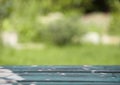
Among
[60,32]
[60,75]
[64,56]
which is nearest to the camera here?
[60,75]

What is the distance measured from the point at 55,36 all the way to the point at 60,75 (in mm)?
6495

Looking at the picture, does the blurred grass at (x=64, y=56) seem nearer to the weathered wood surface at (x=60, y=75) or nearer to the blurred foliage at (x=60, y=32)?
the blurred foliage at (x=60, y=32)

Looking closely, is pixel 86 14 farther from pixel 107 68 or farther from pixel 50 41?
pixel 107 68

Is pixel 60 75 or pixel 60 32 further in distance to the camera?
pixel 60 32

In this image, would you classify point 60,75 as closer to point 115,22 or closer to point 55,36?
point 115,22

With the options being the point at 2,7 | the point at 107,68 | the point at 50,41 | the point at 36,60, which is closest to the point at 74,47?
the point at 50,41

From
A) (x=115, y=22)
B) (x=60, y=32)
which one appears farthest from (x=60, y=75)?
(x=60, y=32)

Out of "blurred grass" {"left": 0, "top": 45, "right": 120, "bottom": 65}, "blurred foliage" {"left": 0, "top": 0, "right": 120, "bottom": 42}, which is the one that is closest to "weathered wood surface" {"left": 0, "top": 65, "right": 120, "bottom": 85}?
"blurred foliage" {"left": 0, "top": 0, "right": 120, "bottom": 42}

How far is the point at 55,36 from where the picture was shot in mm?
8438

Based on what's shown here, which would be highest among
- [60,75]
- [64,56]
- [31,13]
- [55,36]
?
[31,13]

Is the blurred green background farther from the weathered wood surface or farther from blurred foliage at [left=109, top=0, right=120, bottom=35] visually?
the weathered wood surface

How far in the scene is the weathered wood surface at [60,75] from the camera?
6.06 ft

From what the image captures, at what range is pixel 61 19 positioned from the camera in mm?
8602

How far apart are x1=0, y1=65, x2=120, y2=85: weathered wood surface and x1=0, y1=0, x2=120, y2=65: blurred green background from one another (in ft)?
13.1
